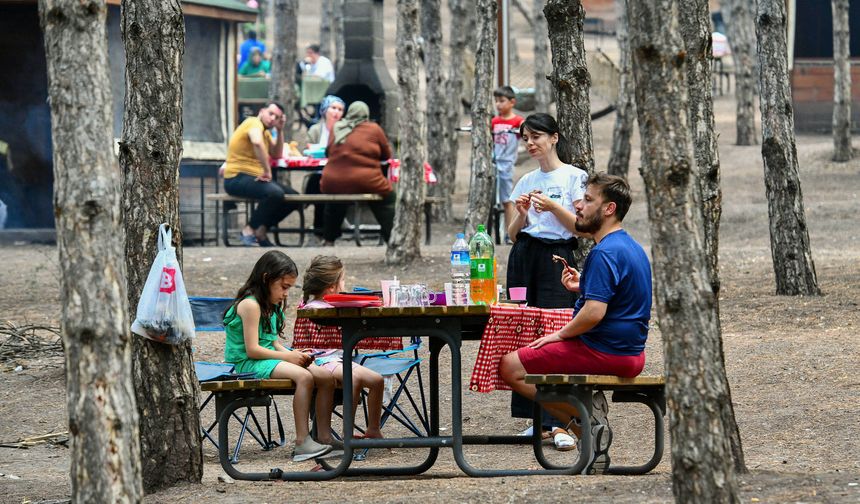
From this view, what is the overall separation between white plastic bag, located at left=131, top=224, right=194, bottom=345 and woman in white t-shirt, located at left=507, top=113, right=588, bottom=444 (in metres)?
2.23

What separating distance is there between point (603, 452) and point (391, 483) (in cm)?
102

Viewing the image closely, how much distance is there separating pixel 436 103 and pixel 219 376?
1540cm

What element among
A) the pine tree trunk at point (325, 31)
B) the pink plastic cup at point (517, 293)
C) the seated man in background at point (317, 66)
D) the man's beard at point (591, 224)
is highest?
the pine tree trunk at point (325, 31)

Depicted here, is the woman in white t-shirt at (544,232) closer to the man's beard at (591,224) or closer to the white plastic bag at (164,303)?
the man's beard at (591,224)

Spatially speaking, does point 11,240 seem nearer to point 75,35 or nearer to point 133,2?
point 133,2

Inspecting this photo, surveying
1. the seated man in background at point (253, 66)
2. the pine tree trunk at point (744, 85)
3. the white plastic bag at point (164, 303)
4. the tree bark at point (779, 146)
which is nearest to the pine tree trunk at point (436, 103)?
the pine tree trunk at point (744, 85)

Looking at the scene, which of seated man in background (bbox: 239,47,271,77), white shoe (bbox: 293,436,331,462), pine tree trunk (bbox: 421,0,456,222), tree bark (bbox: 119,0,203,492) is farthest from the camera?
seated man in background (bbox: 239,47,271,77)

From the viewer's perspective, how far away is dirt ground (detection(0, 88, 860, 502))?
6.55m

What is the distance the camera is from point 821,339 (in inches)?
434

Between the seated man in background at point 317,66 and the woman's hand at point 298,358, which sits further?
the seated man in background at point 317,66

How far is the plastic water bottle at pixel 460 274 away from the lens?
7.20m

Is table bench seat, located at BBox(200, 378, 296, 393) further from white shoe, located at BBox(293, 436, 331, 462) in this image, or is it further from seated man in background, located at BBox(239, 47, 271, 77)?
seated man in background, located at BBox(239, 47, 271, 77)

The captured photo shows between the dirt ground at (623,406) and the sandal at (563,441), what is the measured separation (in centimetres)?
22

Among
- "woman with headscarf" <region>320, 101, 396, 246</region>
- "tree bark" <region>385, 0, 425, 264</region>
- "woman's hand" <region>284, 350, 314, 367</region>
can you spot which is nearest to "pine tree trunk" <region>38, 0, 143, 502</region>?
"woman's hand" <region>284, 350, 314, 367</region>
